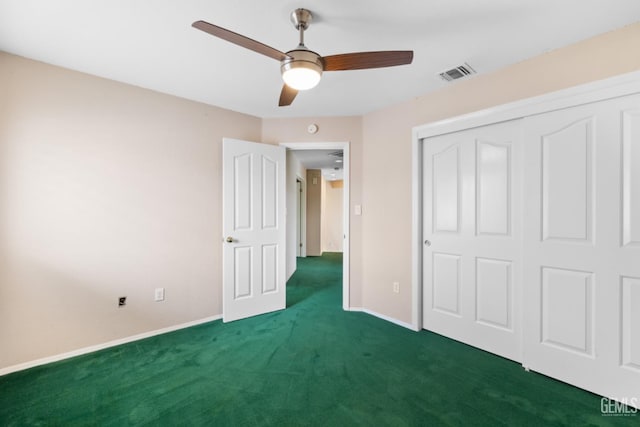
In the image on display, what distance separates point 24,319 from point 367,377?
2.66 metres

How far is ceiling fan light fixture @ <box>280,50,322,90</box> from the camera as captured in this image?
1.63 m

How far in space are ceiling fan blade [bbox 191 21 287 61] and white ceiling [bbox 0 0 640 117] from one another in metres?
0.31

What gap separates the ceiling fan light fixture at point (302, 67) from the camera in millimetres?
1632

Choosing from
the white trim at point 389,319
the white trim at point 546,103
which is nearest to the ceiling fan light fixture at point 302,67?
the white trim at point 546,103

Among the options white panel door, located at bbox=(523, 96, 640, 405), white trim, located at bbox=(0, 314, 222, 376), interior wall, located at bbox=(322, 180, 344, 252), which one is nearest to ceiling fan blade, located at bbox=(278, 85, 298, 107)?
white panel door, located at bbox=(523, 96, 640, 405)

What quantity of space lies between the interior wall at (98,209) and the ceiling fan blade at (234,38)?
1850mm

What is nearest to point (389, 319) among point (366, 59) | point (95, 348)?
point (366, 59)

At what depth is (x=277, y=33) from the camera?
1934 millimetres

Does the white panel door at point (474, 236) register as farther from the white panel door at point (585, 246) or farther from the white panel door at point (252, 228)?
the white panel door at point (252, 228)

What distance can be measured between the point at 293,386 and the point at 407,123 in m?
2.65

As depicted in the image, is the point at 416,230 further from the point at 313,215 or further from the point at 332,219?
the point at 332,219

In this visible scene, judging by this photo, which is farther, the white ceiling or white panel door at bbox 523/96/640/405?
white panel door at bbox 523/96/640/405

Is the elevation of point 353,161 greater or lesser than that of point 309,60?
lesser

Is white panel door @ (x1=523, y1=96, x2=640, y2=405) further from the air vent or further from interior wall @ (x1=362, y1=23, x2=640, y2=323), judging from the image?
the air vent
